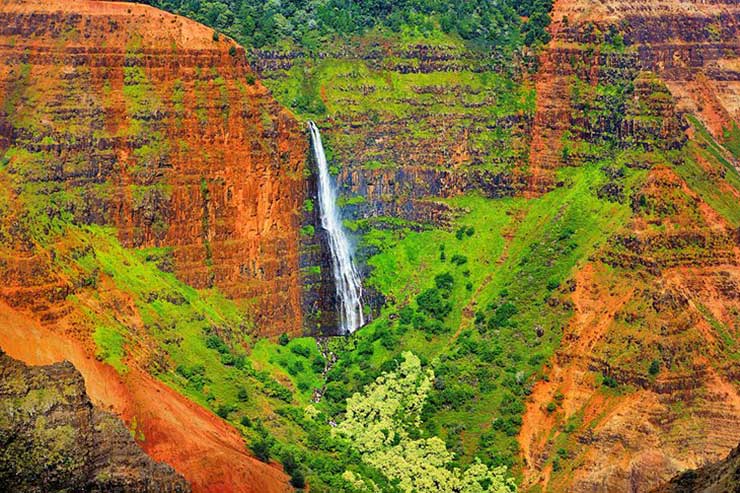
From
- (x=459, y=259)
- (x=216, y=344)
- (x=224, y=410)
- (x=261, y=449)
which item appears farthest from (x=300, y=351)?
(x=261, y=449)

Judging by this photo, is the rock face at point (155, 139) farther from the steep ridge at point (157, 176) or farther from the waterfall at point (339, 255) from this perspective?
the waterfall at point (339, 255)

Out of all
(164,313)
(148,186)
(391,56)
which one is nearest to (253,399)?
(164,313)

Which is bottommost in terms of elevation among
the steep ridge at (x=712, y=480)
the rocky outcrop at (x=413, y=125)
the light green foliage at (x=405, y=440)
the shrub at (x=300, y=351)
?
the shrub at (x=300, y=351)

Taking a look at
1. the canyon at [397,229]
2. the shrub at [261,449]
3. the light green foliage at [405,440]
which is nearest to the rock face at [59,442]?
the canyon at [397,229]

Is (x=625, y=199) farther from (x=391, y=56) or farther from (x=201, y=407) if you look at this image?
(x=201, y=407)

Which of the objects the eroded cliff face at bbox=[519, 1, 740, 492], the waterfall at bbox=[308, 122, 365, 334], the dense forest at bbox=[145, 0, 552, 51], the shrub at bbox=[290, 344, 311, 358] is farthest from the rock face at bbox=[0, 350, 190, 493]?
the dense forest at bbox=[145, 0, 552, 51]

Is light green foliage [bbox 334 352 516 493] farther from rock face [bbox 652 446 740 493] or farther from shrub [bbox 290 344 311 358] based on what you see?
rock face [bbox 652 446 740 493]
